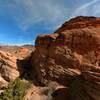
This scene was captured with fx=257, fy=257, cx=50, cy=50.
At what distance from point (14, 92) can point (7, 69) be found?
29.9 feet

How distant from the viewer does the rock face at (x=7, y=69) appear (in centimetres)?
3875

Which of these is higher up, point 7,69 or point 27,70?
point 7,69

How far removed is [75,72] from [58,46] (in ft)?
16.3

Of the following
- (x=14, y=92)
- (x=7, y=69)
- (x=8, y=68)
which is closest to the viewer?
(x=14, y=92)

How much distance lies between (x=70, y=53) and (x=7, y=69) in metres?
10.5

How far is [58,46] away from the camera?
121ft

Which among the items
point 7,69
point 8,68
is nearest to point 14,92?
point 7,69

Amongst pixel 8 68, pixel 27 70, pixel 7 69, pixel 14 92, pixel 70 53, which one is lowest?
pixel 14 92

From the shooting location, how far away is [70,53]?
35594 millimetres

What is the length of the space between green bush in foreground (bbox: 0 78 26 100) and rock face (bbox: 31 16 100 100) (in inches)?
221

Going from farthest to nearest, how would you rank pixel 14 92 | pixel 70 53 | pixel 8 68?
pixel 8 68, pixel 70 53, pixel 14 92

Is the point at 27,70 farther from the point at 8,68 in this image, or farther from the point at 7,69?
the point at 7,69

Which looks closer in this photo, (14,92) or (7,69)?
(14,92)

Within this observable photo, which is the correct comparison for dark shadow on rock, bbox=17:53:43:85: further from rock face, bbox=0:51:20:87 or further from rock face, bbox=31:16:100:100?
rock face, bbox=0:51:20:87
